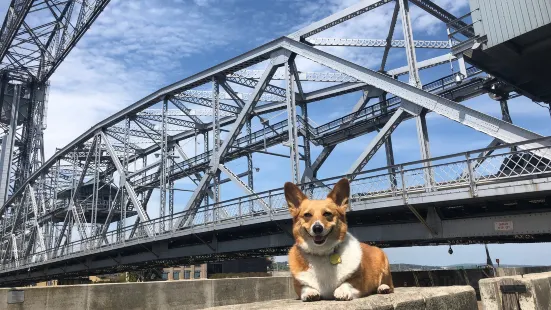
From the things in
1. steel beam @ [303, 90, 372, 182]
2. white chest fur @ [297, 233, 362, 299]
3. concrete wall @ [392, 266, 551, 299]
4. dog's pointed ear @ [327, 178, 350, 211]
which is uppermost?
steel beam @ [303, 90, 372, 182]

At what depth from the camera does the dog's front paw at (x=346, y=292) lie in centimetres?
294

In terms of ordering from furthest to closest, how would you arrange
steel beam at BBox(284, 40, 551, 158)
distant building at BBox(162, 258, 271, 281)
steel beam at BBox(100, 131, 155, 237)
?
distant building at BBox(162, 258, 271, 281), steel beam at BBox(100, 131, 155, 237), steel beam at BBox(284, 40, 551, 158)

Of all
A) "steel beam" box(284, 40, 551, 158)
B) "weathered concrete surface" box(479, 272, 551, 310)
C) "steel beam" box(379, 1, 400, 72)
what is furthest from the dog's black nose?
"steel beam" box(379, 1, 400, 72)

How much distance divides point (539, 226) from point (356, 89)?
59.9 feet

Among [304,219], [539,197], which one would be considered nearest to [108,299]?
[304,219]

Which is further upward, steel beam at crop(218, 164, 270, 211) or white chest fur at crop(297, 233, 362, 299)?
steel beam at crop(218, 164, 270, 211)

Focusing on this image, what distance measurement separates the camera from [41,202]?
52.4 m

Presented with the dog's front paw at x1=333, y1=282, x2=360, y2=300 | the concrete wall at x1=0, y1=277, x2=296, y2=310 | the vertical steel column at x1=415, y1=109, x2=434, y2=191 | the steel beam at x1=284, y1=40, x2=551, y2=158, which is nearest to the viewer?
the dog's front paw at x1=333, y1=282, x2=360, y2=300

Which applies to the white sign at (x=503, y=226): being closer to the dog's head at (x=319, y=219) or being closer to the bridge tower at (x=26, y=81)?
the dog's head at (x=319, y=219)

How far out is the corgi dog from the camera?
3.15m

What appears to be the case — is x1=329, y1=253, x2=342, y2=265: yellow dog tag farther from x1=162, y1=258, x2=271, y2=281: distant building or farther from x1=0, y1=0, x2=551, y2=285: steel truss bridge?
x1=162, y1=258, x2=271, y2=281: distant building

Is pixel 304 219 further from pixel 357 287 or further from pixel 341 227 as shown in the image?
pixel 357 287

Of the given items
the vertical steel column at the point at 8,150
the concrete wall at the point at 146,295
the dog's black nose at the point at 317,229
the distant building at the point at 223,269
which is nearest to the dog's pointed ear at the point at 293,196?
the dog's black nose at the point at 317,229

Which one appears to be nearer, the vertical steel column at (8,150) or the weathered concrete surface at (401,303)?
the weathered concrete surface at (401,303)
